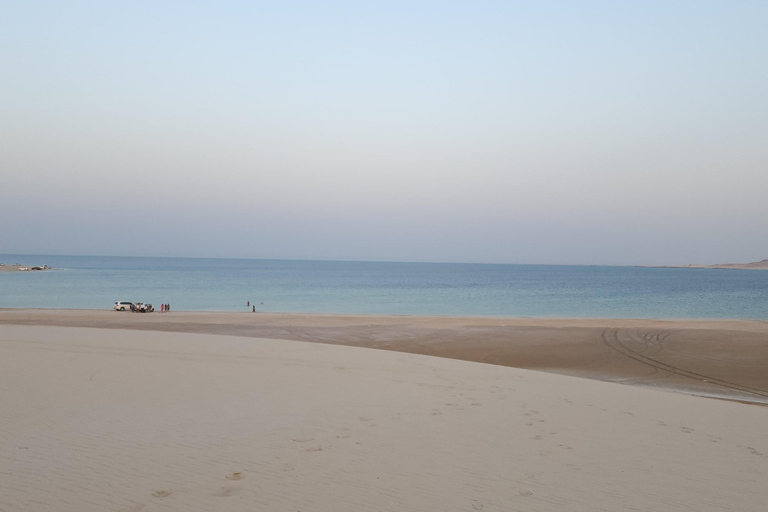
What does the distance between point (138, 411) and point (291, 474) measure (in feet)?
11.6

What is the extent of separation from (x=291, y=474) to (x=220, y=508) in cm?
95

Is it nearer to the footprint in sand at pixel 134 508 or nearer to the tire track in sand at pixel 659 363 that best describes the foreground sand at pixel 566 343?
the tire track in sand at pixel 659 363

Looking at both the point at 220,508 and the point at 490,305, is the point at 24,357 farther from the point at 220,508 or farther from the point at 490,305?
the point at 490,305

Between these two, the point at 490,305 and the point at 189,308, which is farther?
the point at 490,305

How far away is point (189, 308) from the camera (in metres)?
44.3

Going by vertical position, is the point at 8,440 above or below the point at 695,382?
above

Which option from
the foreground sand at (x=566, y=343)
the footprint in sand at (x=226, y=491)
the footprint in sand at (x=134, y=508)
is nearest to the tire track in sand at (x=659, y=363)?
the foreground sand at (x=566, y=343)

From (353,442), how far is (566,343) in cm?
1734

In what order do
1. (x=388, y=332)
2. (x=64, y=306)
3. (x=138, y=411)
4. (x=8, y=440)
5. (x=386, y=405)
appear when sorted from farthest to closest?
(x=64, y=306) → (x=388, y=332) → (x=386, y=405) → (x=138, y=411) → (x=8, y=440)

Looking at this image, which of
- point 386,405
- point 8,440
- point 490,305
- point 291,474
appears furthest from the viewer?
point 490,305

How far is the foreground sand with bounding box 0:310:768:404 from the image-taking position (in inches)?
602

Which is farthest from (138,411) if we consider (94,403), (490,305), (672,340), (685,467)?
(490,305)

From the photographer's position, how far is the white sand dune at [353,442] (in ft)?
16.0

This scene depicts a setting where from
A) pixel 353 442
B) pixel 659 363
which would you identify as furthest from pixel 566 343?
pixel 353 442
